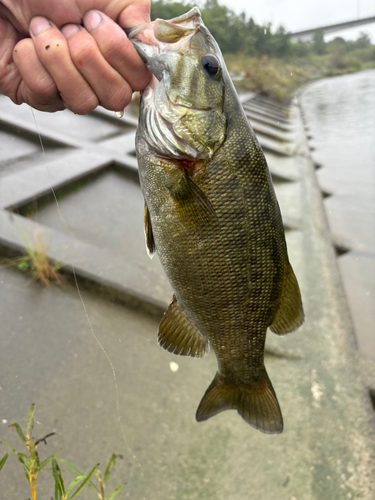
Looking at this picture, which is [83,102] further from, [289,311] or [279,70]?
[279,70]

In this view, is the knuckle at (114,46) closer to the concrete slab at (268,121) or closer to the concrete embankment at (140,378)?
the concrete embankment at (140,378)

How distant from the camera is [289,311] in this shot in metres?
1.37

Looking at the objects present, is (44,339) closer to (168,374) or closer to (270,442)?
(168,374)

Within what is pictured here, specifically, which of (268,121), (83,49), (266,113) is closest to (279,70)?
(266,113)

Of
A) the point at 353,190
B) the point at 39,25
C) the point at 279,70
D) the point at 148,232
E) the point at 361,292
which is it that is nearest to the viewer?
the point at 39,25

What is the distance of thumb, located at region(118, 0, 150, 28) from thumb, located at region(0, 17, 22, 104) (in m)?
0.35

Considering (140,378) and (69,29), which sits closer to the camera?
(69,29)

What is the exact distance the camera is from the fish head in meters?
1.12

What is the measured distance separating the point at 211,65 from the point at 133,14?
0.89 ft

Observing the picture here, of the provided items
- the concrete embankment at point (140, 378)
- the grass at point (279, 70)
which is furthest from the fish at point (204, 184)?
the grass at point (279, 70)

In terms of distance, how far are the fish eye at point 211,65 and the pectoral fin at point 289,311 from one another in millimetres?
729

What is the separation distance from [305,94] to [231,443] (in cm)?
2097

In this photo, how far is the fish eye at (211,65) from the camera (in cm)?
115

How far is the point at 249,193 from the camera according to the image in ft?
3.80
